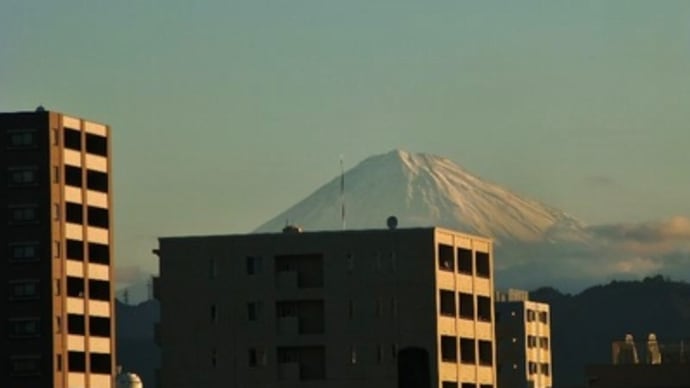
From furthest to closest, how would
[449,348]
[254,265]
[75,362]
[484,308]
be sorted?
[75,362] → [484,308] → [449,348] → [254,265]

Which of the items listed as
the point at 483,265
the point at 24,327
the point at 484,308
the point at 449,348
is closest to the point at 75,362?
the point at 24,327

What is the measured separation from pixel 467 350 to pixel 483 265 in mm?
7592

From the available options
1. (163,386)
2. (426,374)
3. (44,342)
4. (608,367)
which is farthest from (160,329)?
(426,374)

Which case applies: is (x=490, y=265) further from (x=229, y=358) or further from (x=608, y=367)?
(x=608, y=367)

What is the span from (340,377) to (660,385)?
221 ft

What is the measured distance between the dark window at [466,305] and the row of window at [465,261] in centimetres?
167

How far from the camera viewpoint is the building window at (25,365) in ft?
638

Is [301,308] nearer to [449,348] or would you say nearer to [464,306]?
[449,348]

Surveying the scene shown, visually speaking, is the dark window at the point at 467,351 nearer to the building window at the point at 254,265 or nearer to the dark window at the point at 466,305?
the dark window at the point at 466,305

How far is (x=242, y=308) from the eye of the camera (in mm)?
179250

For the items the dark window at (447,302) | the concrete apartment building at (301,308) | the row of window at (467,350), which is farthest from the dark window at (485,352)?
the concrete apartment building at (301,308)

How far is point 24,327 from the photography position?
7785 inches

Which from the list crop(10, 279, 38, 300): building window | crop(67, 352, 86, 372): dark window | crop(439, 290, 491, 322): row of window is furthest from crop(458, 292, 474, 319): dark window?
crop(10, 279, 38, 300): building window

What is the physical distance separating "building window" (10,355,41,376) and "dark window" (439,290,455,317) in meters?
31.2
